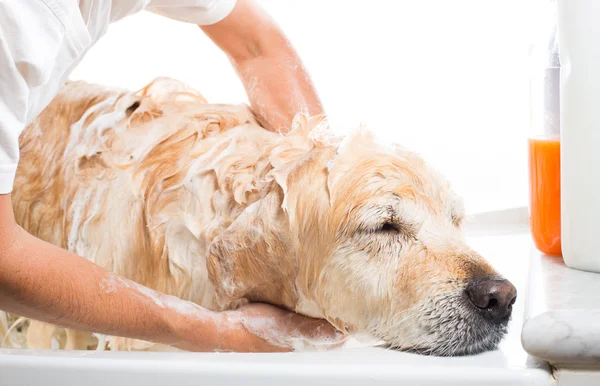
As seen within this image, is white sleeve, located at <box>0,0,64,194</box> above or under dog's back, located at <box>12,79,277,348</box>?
above

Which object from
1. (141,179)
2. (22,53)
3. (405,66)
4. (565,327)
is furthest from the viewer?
(405,66)

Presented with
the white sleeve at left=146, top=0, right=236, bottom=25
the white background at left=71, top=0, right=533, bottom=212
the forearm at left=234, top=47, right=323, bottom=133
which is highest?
the white sleeve at left=146, top=0, right=236, bottom=25

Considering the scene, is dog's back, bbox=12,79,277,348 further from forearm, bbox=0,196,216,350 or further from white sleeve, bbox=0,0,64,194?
white sleeve, bbox=0,0,64,194

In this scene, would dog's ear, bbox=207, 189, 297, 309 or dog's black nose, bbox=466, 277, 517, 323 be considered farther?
dog's ear, bbox=207, 189, 297, 309

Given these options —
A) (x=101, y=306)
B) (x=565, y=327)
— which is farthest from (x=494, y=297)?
(x=101, y=306)

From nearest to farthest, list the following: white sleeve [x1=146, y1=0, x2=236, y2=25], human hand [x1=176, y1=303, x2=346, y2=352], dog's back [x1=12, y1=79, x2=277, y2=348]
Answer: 1. human hand [x1=176, y1=303, x2=346, y2=352]
2. dog's back [x1=12, y1=79, x2=277, y2=348]
3. white sleeve [x1=146, y1=0, x2=236, y2=25]

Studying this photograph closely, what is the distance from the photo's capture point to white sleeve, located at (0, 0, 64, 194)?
82 centimetres

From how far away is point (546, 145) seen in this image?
108cm

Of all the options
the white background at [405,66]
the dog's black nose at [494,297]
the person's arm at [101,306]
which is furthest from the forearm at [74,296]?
the white background at [405,66]

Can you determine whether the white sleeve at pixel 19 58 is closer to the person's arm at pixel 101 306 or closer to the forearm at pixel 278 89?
the person's arm at pixel 101 306

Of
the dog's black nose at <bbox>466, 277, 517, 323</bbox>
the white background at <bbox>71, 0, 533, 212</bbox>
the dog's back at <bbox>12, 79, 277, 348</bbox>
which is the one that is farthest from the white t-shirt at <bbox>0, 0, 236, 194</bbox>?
the white background at <bbox>71, 0, 533, 212</bbox>

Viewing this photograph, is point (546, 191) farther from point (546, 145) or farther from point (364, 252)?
point (364, 252)

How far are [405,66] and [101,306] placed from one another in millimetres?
1853

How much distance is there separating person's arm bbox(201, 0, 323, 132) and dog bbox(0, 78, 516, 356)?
8cm
